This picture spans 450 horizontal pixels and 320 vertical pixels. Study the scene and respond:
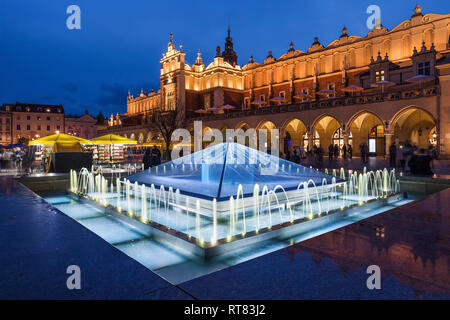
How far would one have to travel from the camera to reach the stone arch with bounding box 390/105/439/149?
2401 centimetres

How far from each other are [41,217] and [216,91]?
39.9 m

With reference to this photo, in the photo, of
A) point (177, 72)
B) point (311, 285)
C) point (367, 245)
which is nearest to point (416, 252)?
point (367, 245)

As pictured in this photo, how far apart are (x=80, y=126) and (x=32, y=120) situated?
38.1ft

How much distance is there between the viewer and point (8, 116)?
66.6m

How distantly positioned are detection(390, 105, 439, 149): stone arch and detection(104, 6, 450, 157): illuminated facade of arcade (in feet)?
0.23

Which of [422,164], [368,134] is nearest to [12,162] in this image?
[422,164]

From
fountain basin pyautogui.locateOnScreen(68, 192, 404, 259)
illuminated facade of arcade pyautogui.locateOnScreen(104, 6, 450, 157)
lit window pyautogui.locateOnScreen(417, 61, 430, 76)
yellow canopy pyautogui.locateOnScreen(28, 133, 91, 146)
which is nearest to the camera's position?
fountain basin pyautogui.locateOnScreen(68, 192, 404, 259)

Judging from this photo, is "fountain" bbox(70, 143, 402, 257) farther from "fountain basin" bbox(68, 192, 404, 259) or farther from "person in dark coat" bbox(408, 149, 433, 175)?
"person in dark coat" bbox(408, 149, 433, 175)

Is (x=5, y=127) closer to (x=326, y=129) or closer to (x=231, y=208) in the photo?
(x=326, y=129)

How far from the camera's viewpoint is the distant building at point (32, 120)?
67000 mm

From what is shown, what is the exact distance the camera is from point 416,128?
84.1 ft

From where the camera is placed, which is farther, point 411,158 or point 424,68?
point 424,68

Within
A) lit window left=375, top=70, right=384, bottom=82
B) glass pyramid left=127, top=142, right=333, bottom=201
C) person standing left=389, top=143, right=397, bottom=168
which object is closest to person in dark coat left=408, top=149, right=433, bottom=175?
glass pyramid left=127, top=142, right=333, bottom=201

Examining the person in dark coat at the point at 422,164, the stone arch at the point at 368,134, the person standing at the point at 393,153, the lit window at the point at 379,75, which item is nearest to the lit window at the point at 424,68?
the lit window at the point at 379,75
